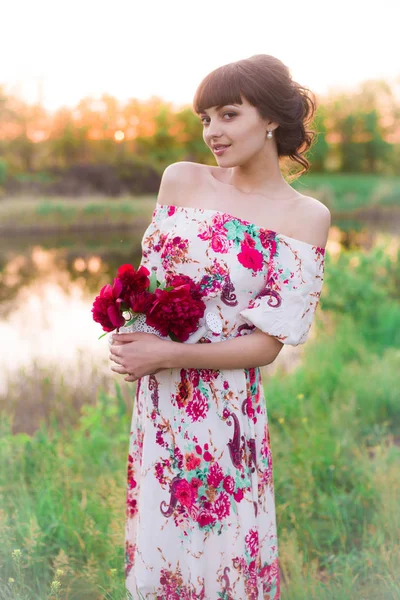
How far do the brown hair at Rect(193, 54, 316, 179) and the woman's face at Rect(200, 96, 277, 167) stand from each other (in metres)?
0.02

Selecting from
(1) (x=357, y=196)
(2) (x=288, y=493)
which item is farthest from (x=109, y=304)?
(1) (x=357, y=196)

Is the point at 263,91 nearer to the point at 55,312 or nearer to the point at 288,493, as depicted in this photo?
A: the point at 288,493

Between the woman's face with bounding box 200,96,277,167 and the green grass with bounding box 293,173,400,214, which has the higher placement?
the green grass with bounding box 293,173,400,214

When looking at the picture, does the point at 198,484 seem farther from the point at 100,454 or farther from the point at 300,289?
the point at 100,454

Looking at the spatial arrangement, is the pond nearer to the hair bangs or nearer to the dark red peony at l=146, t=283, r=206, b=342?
the dark red peony at l=146, t=283, r=206, b=342

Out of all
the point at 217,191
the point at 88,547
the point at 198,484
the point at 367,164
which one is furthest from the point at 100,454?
the point at 367,164

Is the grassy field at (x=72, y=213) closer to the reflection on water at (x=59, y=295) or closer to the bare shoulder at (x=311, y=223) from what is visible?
the reflection on water at (x=59, y=295)

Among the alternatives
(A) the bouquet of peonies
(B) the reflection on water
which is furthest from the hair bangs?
(B) the reflection on water

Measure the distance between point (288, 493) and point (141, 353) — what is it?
5.34 feet

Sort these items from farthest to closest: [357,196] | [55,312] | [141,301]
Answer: [357,196] → [55,312] → [141,301]

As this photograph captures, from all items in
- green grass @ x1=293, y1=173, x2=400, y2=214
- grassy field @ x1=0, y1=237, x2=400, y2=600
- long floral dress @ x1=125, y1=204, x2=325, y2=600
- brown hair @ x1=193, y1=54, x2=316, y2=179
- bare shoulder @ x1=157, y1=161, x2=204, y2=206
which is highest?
green grass @ x1=293, y1=173, x2=400, y2=214

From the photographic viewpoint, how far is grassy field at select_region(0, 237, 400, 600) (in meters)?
2.16

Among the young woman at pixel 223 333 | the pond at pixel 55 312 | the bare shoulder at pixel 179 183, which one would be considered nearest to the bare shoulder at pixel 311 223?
the young woman at pixel 223 333

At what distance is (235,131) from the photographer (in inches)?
65.2
